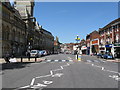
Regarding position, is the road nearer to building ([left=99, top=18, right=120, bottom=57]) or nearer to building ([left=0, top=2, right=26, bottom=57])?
building ([left=0, top=2, right=26, bottom=57])

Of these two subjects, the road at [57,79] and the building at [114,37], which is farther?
the building at [114,37]

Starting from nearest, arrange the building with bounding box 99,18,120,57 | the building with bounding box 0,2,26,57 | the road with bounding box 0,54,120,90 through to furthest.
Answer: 1. the road with bounding box 0,54,120,90
2. the building with bounding box 0,2,26,57
3. the building with bounding box 99,18,120,57

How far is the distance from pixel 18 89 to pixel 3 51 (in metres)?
35.9

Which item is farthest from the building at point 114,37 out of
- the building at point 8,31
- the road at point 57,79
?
the road at point 57,79

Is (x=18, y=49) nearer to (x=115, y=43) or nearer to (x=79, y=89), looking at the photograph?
(x=115, y=43)

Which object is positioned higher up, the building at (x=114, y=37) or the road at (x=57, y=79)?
the building at (x=114, y=37)

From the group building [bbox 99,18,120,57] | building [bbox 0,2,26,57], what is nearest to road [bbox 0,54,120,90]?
building [bbox 0,2,26,57]

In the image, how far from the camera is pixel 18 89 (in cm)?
771

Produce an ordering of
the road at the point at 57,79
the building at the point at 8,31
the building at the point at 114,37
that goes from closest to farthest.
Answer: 1. the road at the point at 57,79
2. the building at the point at 8,31
3. the building at the point at 114,37

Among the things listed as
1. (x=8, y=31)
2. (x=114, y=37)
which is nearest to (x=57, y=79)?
(x=8, y=31)

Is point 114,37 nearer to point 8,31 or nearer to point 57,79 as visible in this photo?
point 8,31

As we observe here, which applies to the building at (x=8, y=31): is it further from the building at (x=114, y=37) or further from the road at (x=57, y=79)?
the road at (x=57, y=79)

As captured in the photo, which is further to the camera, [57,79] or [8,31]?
[8,31]

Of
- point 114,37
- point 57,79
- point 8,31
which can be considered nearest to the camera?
point 57,79
